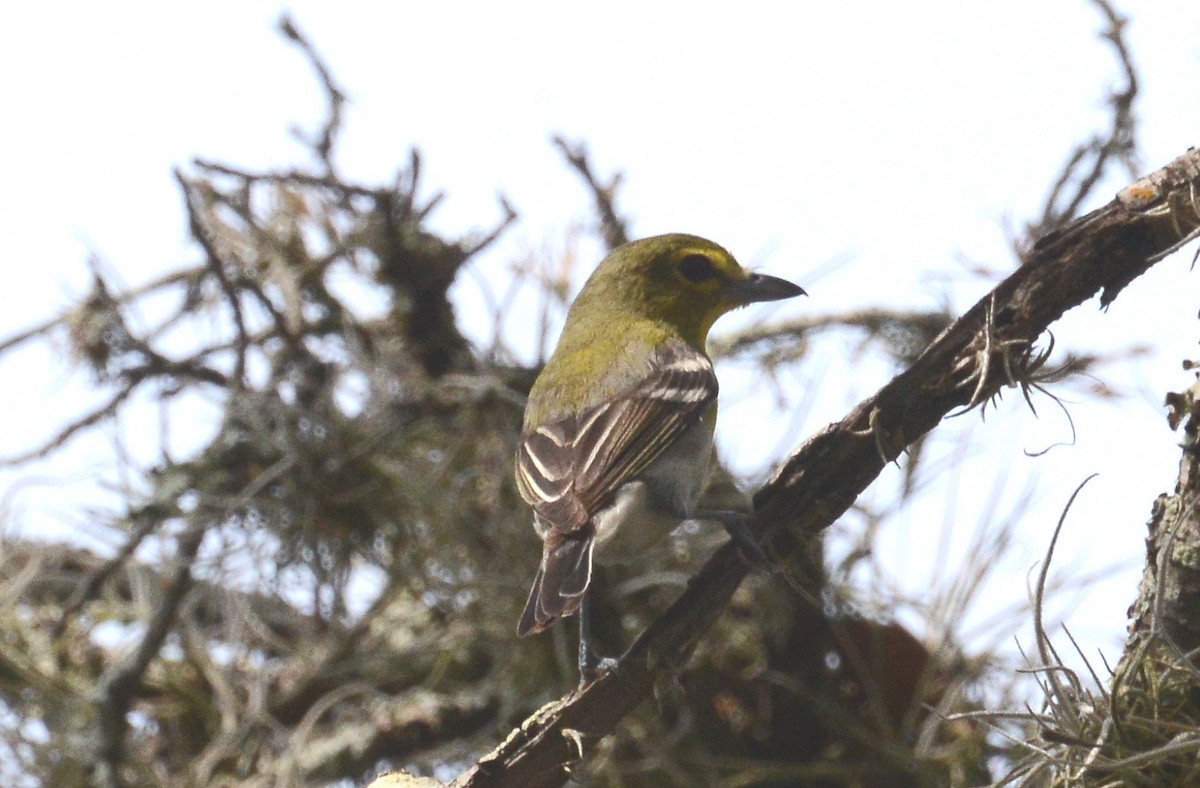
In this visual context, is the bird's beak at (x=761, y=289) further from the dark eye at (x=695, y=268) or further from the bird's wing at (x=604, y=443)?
the bird's wing at (x=604, y=443)

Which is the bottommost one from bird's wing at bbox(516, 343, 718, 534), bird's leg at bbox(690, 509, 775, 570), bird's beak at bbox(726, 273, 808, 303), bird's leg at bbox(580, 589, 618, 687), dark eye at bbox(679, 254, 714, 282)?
bird's leg at bbox(690, 509, 775, 570)

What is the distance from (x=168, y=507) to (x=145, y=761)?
65 cm

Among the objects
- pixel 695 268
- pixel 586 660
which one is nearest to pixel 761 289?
pixel 695 268

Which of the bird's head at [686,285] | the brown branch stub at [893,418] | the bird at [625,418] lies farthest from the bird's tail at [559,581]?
the bird's head at [686,285]

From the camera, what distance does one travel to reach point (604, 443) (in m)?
2.26

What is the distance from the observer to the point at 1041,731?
146cm

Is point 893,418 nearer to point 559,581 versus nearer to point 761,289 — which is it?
point 559,581

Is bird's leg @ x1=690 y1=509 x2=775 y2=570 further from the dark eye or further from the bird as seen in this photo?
the dark eye

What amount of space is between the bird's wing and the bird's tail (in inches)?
0.9

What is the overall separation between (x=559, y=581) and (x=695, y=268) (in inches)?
45.7

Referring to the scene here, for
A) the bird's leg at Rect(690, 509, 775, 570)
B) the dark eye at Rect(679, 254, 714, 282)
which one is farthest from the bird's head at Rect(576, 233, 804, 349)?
the bird's leg at Rect(690, 509, 775, 570)

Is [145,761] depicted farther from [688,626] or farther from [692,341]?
[688,626]

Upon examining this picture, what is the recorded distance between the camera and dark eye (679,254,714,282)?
295 centimetres

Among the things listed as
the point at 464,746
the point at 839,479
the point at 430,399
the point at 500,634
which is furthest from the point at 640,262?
the point at 839,479
